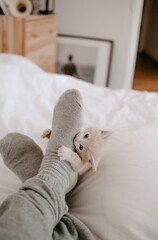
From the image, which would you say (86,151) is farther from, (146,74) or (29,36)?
(146,74)

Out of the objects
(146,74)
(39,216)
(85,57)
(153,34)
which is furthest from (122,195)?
(153,34)

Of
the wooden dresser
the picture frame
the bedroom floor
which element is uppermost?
the wooden dresser

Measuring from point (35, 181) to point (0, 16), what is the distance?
133cm

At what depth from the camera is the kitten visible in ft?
2.08

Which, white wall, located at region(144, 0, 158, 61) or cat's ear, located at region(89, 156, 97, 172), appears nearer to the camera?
cat's ear, located at region(89, 156, 97, 172)

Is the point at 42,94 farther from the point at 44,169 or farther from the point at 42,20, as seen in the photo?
the point at 42,20

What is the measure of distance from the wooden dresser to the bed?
1.17 feet

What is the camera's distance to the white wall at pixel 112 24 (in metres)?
2.29

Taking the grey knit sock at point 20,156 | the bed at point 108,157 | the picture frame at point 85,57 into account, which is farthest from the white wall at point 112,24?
the grey knit sock at point 20,156

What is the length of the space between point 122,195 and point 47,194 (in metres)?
0.18

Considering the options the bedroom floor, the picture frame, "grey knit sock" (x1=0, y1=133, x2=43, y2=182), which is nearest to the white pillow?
"grey knit sock" (x1=0, y1=133, x2=43, y2=182)

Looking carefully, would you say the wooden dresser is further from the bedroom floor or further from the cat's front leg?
the bedroom floor

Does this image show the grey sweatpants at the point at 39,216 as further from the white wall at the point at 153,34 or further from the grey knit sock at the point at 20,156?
the white wall at the point at 153,34

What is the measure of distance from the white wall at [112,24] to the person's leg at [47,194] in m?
1.78
